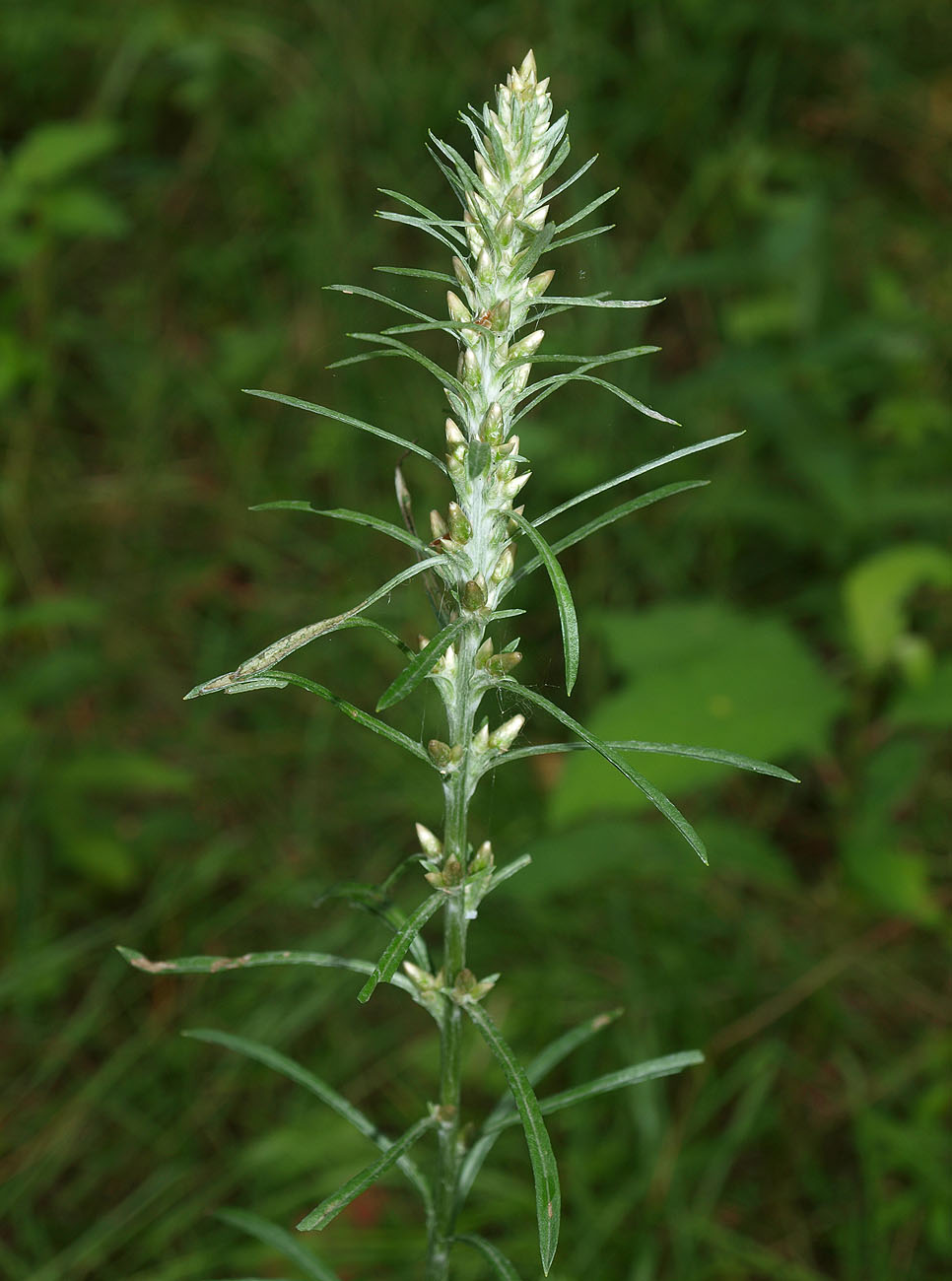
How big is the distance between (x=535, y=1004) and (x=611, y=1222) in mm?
520

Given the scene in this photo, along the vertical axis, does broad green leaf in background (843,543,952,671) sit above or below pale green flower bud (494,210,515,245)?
below

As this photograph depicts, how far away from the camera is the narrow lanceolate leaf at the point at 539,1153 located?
75cm

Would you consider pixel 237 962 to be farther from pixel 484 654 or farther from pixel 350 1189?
pixel 484 654

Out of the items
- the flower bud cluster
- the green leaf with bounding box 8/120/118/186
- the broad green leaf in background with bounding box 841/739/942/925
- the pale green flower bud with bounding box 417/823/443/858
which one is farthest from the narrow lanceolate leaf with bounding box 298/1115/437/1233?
the green leaf with bounding box 8/120/118/186

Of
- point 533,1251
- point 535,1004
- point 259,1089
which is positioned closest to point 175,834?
point 259,1089

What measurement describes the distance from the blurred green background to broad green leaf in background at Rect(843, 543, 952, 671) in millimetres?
10

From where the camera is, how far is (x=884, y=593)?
248 cm

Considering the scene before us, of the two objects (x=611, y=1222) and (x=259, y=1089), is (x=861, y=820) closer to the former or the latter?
(x=611, y=1222)

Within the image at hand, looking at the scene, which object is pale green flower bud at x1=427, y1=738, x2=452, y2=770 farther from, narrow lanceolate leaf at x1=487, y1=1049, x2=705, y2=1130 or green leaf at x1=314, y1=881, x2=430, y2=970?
narrow lanceolate leaf at x1=487, y1=1049, x2=705, y2=1130

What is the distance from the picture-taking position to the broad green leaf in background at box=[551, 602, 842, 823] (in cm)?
226

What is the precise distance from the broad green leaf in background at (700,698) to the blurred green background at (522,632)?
0.01 metres

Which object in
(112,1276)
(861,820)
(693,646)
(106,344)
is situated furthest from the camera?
(106,344)

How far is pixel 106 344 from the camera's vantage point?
375cm

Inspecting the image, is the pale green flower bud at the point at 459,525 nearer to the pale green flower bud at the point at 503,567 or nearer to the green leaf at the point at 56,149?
the pale green flower bud at the point at 503,567
